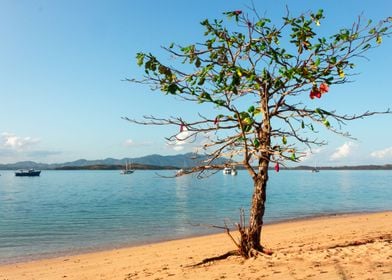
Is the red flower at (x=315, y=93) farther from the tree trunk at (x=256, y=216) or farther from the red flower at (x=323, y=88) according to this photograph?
the tree trunk at (x=256, y=216)

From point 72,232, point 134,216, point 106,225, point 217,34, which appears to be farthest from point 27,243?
point 217,34

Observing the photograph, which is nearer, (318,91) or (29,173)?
(318,91)

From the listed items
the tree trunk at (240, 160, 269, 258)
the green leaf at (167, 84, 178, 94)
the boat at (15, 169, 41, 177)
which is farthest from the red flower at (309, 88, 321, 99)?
the boat at (15, 169, 41, 177)

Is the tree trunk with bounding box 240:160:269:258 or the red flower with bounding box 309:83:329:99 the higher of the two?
the red flower with bounding box 309:83:329:99

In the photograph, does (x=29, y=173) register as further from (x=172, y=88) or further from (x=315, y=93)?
(x=315, y=93)

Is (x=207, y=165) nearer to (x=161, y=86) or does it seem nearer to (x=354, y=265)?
(x=161, y=86)

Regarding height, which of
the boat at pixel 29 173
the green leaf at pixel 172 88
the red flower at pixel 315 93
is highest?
the green leaf at pixel 172 88

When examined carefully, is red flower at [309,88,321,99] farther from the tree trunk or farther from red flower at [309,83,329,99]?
the tree trunk

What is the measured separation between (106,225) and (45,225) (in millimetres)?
4665

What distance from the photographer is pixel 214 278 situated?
8695 mm

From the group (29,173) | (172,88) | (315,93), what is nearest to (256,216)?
(315,93)

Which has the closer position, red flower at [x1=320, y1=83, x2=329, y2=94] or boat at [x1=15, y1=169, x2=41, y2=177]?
red flower at [x1=320, y1=83, x2=329, y2=94]

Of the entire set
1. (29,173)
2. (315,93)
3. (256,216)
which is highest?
(315,93)

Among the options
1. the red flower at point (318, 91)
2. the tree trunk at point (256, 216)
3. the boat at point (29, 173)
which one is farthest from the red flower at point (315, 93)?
the boat at point (29, 173)
